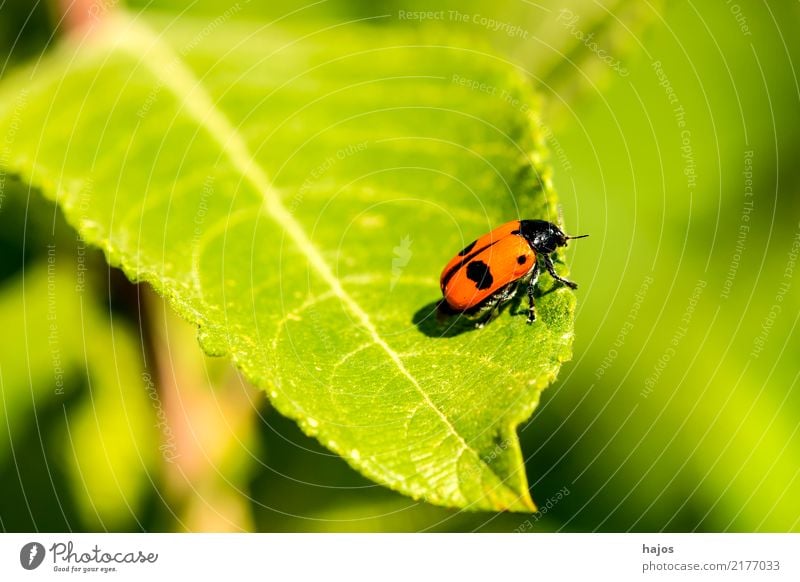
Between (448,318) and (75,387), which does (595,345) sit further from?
(75,387)

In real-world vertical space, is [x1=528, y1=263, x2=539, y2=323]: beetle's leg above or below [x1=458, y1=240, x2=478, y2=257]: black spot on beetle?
below

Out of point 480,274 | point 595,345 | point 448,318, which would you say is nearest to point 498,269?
point 480,274

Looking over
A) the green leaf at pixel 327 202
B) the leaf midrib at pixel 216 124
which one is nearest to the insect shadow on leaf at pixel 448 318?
the green leaf at pixel 327 202

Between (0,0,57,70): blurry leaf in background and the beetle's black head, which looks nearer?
(0,0,57,70): blurry leaf in background

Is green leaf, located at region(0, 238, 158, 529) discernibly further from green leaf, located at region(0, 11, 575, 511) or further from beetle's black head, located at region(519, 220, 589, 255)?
beetle's black head, located at region(519, 220, 589, 255)

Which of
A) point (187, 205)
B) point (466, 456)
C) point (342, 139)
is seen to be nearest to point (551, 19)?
point (342, 139)

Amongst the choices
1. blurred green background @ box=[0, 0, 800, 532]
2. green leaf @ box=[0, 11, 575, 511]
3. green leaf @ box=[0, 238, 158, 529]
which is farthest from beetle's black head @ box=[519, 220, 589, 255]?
green leaf @ box=[0, 238, 158, 529]

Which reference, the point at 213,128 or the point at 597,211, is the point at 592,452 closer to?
the point at 597,211
